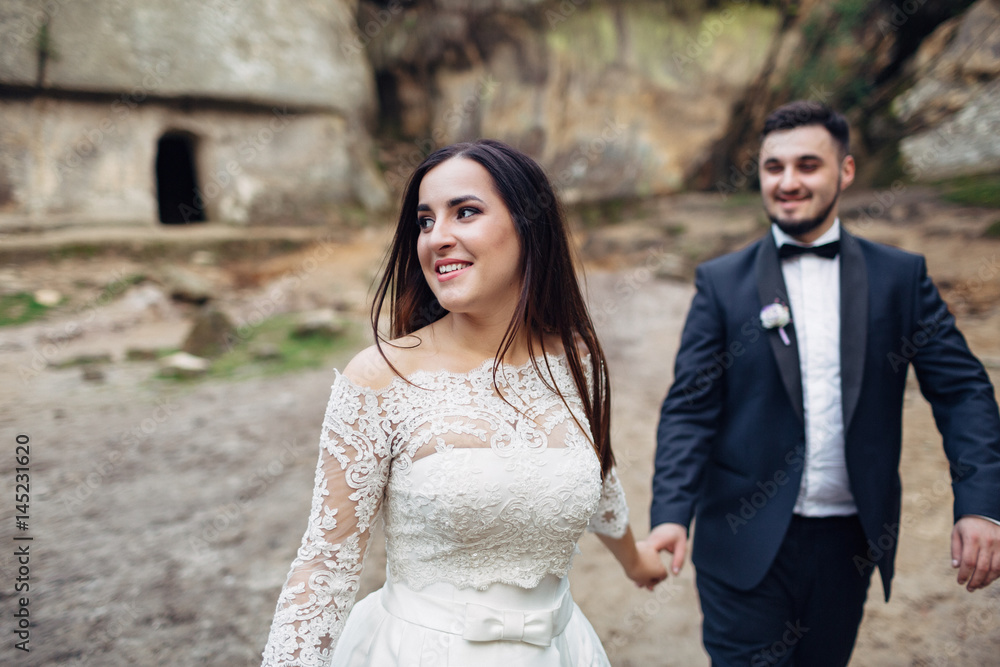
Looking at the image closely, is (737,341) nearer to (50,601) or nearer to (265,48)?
(50,601)

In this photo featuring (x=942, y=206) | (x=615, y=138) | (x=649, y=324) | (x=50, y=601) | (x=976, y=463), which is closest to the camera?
(x=976, y=463)

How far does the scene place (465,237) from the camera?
147cm

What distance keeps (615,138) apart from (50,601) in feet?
35.0

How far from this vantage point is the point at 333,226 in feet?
37.6

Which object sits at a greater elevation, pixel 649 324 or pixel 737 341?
pixel 737 341

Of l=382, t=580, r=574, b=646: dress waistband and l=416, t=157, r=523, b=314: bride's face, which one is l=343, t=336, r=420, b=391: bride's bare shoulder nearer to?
l=416, t=157, r=523, b=314: bride's face

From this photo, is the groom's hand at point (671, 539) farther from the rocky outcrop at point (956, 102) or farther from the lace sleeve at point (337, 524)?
the rocky outcrop at point (956, 102)

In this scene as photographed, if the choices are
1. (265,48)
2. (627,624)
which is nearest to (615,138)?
(265,48)

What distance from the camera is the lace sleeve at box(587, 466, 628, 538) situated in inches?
73.0

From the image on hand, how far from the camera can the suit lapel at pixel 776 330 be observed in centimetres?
204

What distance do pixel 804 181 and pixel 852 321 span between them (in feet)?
1.62

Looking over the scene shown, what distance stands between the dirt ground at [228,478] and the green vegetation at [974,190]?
0.16 m

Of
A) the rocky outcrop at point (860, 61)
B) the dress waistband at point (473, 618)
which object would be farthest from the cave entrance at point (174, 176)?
the dress waistband at point (473, 618)

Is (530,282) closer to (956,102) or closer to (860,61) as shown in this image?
(956,102)
